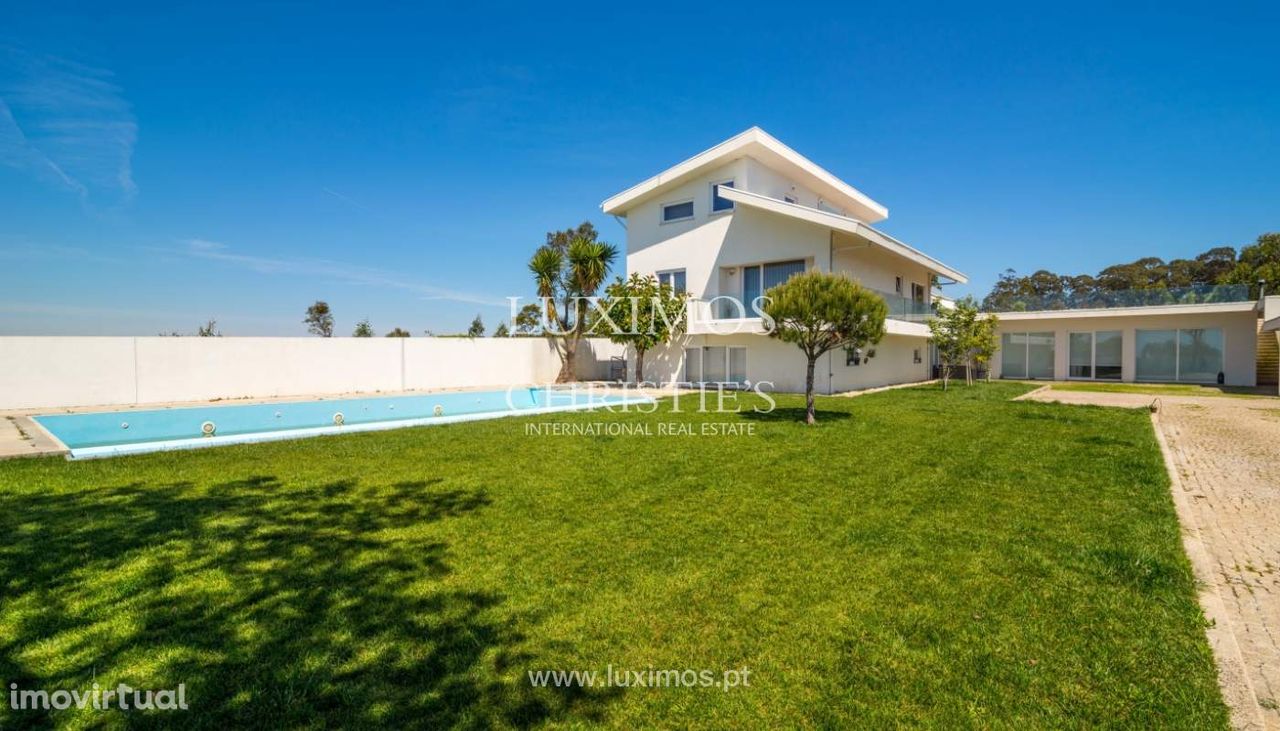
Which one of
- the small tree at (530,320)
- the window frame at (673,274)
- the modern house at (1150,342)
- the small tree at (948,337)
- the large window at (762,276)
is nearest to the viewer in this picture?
the large window at (762,276)

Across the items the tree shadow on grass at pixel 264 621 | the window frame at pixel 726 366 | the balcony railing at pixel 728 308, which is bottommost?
the tree shadow on grass at pixel 264 621

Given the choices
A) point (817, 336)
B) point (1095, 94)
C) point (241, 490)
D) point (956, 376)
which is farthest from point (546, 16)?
point (956, 376)

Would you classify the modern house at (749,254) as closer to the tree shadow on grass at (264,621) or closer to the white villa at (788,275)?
the white villa at (788,275)

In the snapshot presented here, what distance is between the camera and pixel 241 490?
6750mm

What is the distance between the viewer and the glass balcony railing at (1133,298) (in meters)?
23.9

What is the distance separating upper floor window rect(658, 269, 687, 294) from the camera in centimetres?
2339

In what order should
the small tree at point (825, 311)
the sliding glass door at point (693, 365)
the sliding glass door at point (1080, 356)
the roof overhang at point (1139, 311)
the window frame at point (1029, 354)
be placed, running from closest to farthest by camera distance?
the small tree at point (825, 311) → the sliding glass door at point (693, 365) → the roof overhang at point (1139, 311) → the sliding glass door at point (1080, 356) → the window frame at point (1029, 354)

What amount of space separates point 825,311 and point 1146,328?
25253 mm

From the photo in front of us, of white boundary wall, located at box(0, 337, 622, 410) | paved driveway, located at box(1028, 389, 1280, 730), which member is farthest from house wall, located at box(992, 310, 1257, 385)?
white boundary wall, located at box(0, 337, 622, 410)

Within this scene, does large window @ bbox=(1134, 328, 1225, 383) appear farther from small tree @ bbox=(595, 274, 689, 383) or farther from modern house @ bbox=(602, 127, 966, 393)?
small tree @ bbox=(595, 274, 689, 383)

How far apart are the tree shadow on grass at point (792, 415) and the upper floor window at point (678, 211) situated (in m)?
11.7

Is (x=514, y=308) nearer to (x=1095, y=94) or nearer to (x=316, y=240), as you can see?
(x=316, y=240)

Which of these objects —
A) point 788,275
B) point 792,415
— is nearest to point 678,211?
point 788,275

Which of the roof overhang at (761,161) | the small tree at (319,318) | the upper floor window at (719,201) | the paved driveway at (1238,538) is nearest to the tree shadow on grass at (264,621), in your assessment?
the paved driveway at (1238,538)
